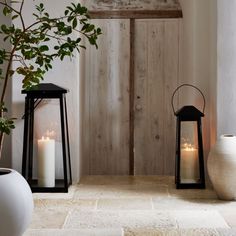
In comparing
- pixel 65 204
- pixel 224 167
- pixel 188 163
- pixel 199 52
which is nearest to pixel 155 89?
pixel 199 52

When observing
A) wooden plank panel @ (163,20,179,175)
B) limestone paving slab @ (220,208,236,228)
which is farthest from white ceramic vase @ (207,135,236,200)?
wooden plank panel @ (163,20,179,175)

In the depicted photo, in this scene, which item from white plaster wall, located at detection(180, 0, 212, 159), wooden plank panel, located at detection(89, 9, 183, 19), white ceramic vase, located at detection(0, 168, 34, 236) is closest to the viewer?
white ceramic vase, located at detection(0, 168, 34, 236)

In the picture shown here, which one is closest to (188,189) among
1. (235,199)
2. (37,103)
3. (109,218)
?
(235,199)

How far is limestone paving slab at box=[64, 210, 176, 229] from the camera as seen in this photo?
2.43m

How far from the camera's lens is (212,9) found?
3475 mm

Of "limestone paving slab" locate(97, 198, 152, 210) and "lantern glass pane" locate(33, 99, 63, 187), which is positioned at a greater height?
"lantern glass pane" locate(33, 99, 63, 187)

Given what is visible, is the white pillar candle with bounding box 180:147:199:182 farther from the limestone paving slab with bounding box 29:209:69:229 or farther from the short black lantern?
the limestone paving slab with bounding box 29:209:69:229

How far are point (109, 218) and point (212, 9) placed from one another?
6.06 ft

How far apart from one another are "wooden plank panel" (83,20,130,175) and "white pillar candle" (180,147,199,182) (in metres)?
1.07

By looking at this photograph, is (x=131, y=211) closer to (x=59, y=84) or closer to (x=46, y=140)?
(x=46, y=140)

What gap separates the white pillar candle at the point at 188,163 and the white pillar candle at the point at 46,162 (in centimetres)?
98

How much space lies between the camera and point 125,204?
2.93m

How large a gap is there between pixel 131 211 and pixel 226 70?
131 centimetres

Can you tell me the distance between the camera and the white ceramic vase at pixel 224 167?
9.66 feet
